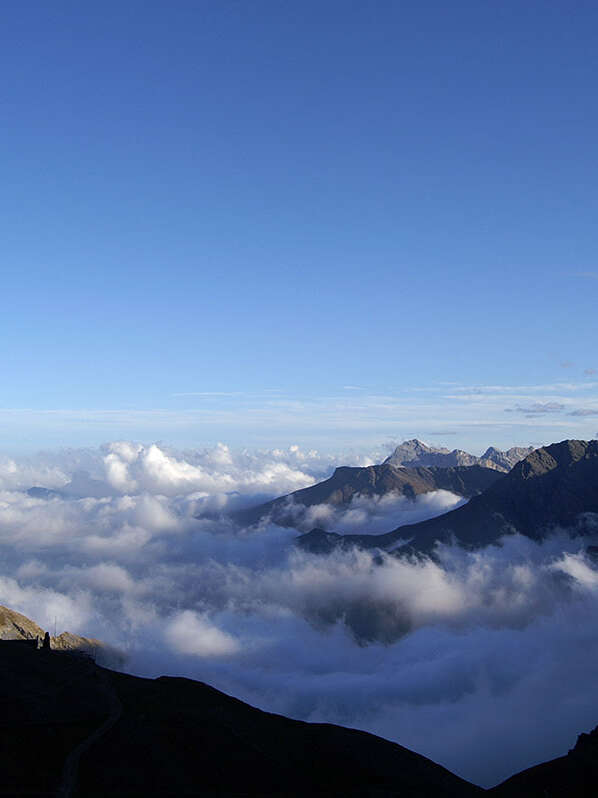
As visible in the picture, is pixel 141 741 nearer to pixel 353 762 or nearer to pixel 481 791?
pixel 353 762

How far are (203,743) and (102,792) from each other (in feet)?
93.1

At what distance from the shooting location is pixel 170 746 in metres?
107

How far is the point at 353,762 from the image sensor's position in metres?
123

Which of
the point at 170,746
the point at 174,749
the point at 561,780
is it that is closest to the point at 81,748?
the point at 170,746

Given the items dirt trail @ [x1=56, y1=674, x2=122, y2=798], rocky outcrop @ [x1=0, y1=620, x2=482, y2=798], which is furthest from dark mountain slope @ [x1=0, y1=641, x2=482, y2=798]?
dirt trail @ [x1=56, y1=674, x2=122, y2=798]

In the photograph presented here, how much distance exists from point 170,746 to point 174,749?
1.14 meters

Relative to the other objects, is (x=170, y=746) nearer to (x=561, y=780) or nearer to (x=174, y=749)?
(x=174, y=749)

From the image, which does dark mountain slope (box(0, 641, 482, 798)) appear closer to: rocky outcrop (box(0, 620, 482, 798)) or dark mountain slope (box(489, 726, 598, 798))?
rocky outcrop (box(0, 620, 482, 798))

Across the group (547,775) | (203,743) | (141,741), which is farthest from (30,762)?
(547,775)

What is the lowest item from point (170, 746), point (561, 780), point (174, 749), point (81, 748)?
point (561, 780)

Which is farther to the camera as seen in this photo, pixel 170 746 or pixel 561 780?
pixel 561 780

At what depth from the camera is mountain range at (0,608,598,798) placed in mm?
92750

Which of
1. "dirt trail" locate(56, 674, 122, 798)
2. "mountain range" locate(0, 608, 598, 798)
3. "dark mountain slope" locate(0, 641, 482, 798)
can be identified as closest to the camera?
"dirt trail" locate(56, 674, 122, 798)

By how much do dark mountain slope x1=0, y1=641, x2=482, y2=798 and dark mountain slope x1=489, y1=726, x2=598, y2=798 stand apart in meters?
28.6
